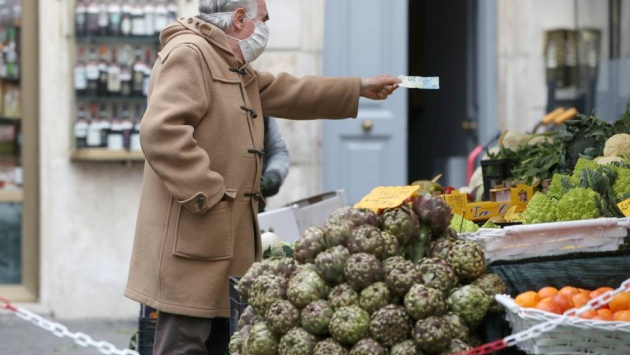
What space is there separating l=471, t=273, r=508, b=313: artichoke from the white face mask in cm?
161

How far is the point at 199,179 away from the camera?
14.7 ft

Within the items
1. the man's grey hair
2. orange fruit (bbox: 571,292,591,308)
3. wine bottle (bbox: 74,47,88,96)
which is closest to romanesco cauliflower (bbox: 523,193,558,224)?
orange fruit (bbox: 571,292,591,308)

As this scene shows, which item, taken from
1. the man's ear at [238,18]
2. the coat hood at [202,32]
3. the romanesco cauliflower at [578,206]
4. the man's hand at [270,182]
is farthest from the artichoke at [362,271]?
the man's hand at [270,182]

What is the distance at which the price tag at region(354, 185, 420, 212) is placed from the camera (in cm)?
388

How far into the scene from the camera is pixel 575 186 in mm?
5043

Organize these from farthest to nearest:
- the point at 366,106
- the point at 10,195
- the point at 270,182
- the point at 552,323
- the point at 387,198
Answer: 1. the point at 366,106
2. the point at 10,195
3. the point at 270,182
4. the point at 387,198
5. the point at 552,323

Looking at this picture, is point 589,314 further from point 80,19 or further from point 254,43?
point 80,19

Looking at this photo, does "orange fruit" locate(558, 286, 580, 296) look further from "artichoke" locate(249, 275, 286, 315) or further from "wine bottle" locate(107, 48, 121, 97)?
"wine bottle" locate(107, 48, 121, 97)

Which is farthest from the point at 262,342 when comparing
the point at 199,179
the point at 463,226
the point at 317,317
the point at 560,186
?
the point at 560,186

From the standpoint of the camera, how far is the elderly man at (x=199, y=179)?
4.49m

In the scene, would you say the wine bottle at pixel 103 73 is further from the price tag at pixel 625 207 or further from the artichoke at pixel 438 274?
the artichoke at pixel 438 274

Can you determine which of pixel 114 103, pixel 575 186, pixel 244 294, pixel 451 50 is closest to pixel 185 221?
pixel 244 294

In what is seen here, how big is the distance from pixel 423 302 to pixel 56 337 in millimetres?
5730

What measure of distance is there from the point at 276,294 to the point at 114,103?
18.3 feet
